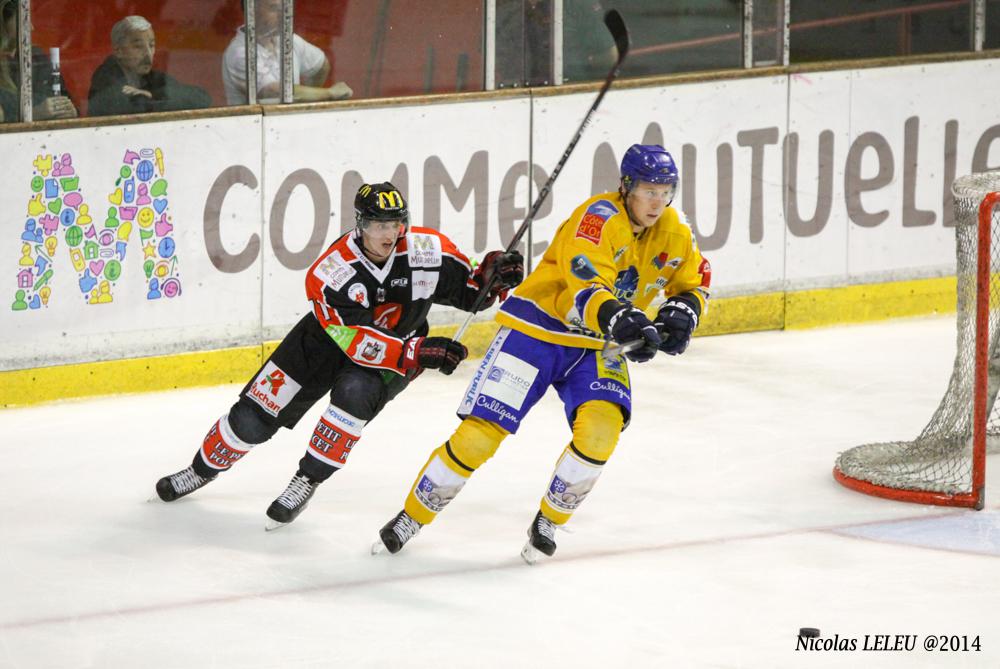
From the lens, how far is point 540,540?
192 inches

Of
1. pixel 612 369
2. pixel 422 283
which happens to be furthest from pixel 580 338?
pixel 422 283

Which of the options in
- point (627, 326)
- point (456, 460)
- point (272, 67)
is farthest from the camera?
point (272, 67)

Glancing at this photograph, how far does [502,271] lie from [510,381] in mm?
407

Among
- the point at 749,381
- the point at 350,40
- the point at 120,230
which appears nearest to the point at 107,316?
the point at 120,230

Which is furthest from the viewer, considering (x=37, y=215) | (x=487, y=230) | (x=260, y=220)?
(x=487, y=230)

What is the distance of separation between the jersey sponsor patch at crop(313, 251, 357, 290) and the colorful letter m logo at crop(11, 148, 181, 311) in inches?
72.4

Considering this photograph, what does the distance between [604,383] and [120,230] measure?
2.53m

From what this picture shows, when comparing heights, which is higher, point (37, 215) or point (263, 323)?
point (37, 215)

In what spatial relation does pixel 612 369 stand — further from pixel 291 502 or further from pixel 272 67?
pixel 272 67

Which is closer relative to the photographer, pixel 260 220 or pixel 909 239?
pixel 260 220

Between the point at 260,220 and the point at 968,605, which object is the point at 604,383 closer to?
the point at 968,605

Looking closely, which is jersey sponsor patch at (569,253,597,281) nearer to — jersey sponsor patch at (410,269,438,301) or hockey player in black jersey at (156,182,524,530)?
hockey player in black jersey at (156,182,524,530)

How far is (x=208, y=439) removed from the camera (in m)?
5.32

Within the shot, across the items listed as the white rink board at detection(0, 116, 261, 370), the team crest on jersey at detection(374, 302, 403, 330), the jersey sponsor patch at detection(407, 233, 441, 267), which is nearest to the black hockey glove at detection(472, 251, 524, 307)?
the jersey sponsor patch at detection(407, 233, 441, 267)
